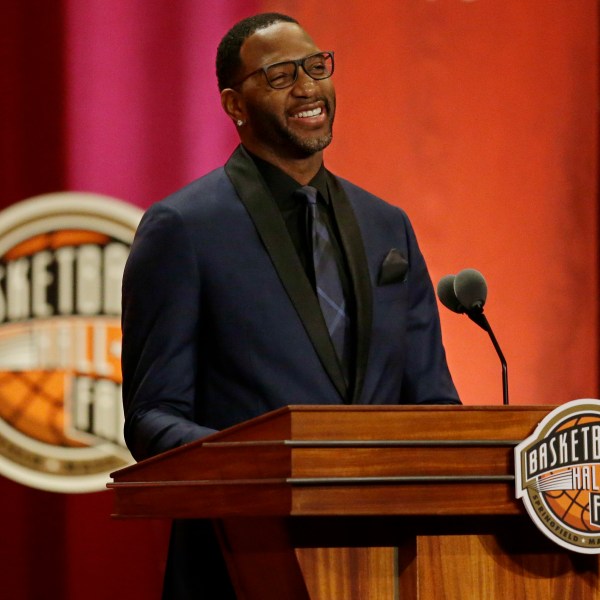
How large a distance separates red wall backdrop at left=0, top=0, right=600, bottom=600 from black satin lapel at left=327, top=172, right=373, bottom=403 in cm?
104

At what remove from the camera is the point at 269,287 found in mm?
1584

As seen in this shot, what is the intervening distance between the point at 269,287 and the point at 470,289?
0.89 ft

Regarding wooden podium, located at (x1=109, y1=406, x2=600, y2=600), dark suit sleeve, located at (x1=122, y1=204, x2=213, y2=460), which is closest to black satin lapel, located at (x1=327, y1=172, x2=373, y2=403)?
dark suit sleeve, located at (x1=122, y1=204, x2=213, y2=460)

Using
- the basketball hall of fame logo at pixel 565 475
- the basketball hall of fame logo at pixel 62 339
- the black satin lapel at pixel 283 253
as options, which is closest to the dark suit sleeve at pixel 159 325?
the black satin lapel at pixel 283 253

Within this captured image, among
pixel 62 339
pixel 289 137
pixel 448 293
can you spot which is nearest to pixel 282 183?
pixel 289 137

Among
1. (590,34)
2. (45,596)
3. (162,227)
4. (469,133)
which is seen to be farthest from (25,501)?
(590,34)

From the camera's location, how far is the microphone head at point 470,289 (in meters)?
1.61

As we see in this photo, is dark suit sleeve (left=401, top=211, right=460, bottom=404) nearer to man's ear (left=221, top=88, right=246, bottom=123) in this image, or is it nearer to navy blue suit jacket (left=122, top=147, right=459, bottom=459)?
navy blue suit jacket (left=122, top=147, right=459, bottom=459)

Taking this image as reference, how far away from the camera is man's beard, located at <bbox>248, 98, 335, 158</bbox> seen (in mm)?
1709

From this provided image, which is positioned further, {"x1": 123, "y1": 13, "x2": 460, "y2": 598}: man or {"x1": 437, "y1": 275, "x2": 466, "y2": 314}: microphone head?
{"x1": 437, "y1": 275, "x2": 466, "y2": 314}: microphone head

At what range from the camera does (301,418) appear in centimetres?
110

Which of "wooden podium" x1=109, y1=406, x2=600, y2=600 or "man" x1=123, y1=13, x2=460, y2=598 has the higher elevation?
"man" x1=123, y1=13, x2=460, y2=598

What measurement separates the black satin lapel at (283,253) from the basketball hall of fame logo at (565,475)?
43 centimetres

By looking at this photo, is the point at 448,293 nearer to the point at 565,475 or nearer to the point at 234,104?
the point at 234,104
